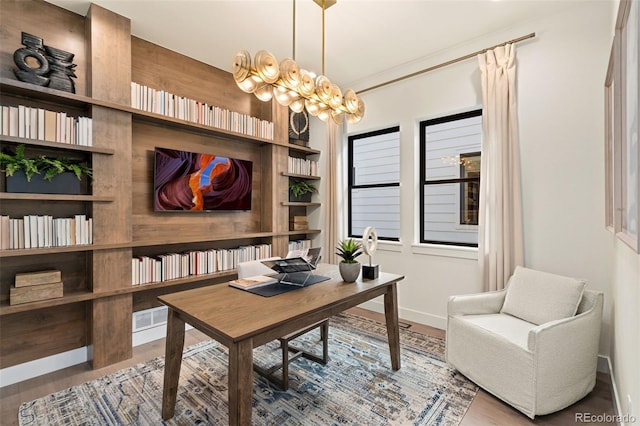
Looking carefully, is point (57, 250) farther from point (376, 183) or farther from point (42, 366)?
point (376, 183)

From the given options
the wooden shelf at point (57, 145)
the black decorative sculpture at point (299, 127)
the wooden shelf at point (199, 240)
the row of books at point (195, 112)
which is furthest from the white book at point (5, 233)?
the black decorative sculpture at point (299, 127)

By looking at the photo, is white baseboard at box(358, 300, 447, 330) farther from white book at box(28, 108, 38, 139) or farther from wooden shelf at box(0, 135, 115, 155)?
white book at box(28, 108, 38, 139)

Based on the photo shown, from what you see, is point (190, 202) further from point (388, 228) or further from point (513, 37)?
point (513, 37)

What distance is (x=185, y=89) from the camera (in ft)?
10.6

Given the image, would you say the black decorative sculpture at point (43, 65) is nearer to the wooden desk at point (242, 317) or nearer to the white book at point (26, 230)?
the white book at point (26, 230)

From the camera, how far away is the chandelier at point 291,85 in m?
1.79

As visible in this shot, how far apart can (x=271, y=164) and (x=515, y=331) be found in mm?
2954

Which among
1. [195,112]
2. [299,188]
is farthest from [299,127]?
[195,112]

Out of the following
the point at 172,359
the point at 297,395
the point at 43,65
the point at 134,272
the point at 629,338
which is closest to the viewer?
the point at 629,338

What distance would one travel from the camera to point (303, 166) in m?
4.15

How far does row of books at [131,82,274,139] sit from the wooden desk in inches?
74.8

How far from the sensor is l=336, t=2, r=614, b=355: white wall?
2328 mm

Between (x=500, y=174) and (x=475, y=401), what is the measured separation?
1.85 m

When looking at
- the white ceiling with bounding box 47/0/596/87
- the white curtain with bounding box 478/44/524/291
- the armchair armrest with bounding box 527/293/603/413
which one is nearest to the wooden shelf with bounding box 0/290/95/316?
the white ceiling with bounding box 47/0/596/87
